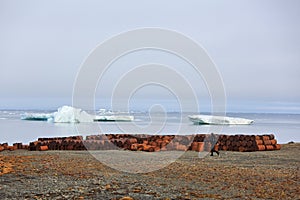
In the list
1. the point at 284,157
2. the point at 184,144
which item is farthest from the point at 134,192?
the point at 184,144

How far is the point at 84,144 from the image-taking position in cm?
1402

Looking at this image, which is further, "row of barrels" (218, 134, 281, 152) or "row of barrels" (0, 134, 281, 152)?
"row of barrels" (218, 134, 281, 152)

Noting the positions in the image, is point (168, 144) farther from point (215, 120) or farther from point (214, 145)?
point (215, 120)

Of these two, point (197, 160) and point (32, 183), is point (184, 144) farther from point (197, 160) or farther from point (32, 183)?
point (32, 183)

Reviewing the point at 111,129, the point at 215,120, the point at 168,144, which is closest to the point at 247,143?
the point at 168,144

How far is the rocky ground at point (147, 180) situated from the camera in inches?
251

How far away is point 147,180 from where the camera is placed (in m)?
7.68

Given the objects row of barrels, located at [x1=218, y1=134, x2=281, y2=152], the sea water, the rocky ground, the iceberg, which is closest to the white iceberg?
the sea water

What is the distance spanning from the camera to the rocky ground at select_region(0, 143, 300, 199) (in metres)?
6.37

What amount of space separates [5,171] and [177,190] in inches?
140

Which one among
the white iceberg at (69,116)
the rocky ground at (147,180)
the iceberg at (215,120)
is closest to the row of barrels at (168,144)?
the rocky ground at (147,180)

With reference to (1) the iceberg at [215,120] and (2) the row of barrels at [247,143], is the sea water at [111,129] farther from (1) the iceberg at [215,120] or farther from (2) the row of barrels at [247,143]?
(2) the row of barrels at [247,143]

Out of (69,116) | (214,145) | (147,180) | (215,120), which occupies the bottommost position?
(147,180)

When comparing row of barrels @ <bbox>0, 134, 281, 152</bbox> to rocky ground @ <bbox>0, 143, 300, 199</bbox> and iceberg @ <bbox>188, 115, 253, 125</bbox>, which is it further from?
iceberg @ <bbox>188, 115, 253, 125</bbox>
